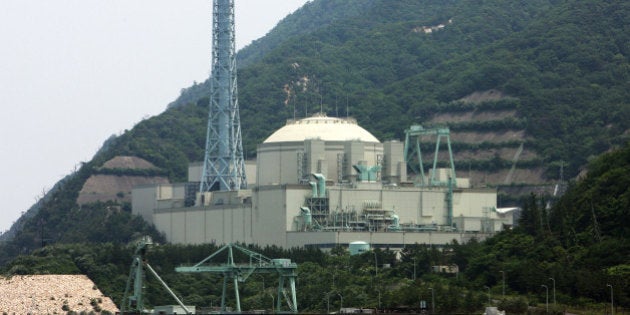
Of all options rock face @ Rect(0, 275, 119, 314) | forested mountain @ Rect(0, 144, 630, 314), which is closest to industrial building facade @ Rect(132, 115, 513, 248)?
forested mountain @ Rect(0, 144, 630, 314)

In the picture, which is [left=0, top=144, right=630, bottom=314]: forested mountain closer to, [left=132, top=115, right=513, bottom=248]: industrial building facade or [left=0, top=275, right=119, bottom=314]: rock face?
[left=0, top=275, right=119, bottom=314]: rock face

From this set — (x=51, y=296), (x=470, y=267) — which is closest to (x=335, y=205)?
(x=470, y=267)

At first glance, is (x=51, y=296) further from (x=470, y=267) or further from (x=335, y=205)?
(x=470, y=267)

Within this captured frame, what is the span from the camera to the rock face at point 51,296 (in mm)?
168525

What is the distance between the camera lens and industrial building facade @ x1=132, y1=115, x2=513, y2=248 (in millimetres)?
187375

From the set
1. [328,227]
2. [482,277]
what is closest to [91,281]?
[328,227]

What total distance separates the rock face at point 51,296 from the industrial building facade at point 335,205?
2028cm

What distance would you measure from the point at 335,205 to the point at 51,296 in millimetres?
31064

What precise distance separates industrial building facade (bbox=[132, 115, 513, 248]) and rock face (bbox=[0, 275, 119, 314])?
66.5 ft

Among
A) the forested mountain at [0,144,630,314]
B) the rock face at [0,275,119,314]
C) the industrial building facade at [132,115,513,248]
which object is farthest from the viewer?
the industrial building facade at [132,115,513,248]

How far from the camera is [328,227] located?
187 m

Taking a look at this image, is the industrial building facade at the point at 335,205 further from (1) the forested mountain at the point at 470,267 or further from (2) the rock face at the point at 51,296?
(2) the rock face at the point at 51,296

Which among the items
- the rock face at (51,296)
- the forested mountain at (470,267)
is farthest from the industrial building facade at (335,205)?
the rock face at (51,296)

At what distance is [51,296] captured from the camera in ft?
568
